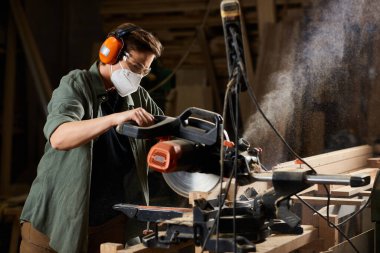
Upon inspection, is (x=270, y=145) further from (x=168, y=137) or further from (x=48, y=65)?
(x=48, y=65)

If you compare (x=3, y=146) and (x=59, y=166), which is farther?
(x=3, y=146)

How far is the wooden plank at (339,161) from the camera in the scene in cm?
377

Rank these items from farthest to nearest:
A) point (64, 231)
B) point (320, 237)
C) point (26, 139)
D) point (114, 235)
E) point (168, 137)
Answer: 1. point (26, 139)
2. point (114, 235)
3. point (64, 231)
4. point (320, 237)
5. point (168, 137)

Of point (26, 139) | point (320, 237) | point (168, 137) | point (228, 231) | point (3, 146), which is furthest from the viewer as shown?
point (26, 139)

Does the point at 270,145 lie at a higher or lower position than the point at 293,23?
lower

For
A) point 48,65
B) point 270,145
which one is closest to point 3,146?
point 48,65

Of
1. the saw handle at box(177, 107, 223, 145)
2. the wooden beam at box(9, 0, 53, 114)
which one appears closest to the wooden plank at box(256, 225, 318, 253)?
the saw handle at box(177, 107, 223, 145)

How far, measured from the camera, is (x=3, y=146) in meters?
7.14

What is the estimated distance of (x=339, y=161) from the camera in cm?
416

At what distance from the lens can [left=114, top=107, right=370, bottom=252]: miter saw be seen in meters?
2.19

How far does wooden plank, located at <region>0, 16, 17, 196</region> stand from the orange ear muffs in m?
4.40

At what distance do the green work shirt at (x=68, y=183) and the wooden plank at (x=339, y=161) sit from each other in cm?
95

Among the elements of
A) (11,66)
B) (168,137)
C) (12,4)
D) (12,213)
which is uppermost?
(12,4)

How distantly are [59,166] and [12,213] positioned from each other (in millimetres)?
2621
